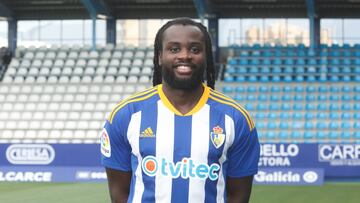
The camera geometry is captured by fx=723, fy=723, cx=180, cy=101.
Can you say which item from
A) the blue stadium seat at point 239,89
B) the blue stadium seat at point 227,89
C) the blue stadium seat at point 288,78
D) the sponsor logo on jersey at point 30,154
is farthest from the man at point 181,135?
the blue stadium seat at point 288,78

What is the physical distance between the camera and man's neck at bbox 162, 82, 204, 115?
2.87m

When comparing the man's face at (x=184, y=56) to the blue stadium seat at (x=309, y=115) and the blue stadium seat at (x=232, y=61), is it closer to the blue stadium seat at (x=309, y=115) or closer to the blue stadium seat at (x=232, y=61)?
the blue stadium seat at (x=309, y=115)

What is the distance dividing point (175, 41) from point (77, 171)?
15801 millimetres

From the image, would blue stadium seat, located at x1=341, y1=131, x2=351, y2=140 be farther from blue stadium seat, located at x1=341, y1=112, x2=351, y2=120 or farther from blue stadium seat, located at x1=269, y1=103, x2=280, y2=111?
blue stadium seat, located at x1=269, y1=103, x2=280, y2=111

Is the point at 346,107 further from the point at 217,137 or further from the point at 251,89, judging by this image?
the point at 217,137

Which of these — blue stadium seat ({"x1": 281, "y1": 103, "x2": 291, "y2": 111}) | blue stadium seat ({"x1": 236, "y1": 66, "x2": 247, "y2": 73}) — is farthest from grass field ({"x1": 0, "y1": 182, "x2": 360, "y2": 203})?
blue stadium seat ({"x1": 236, "y1": 66, "x2": 247, "y2": 73})

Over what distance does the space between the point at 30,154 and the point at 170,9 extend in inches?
442

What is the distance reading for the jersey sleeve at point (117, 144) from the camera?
286 centimetres

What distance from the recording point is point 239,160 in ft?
9.53

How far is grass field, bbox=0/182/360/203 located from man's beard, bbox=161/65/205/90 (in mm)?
9938

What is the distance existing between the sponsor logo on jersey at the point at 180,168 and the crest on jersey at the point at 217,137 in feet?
0.27

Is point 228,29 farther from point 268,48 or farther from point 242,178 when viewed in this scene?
point 242,178

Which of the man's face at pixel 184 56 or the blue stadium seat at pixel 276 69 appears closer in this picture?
the man's face at pixel 184 56

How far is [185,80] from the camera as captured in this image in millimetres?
2791
